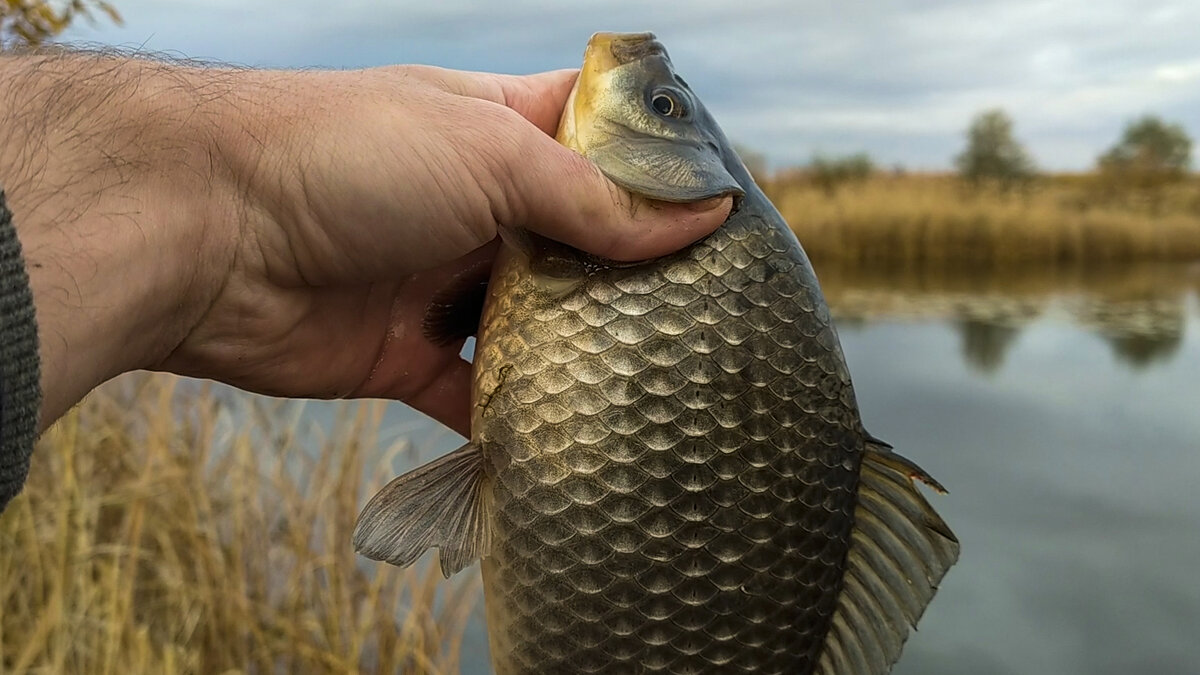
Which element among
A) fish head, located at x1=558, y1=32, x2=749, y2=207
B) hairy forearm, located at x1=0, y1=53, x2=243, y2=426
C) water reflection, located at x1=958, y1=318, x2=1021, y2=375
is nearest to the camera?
hairy forearm, located at x1=0, y1=53, x2=243, y2=426

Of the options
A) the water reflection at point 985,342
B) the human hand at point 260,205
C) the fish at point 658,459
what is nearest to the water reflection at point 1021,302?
the water reflection at point 985,342

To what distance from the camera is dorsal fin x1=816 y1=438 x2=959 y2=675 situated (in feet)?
6.04

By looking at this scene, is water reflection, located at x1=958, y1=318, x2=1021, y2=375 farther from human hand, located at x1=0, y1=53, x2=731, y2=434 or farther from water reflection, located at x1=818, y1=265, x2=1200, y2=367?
human hand, located at x1=0, y1=53, x2=731, y2=434

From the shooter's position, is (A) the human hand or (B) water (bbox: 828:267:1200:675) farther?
(B) water (bbox: 828:267:1200:675)

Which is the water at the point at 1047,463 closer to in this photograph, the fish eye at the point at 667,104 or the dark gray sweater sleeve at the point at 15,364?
the fish eye at the point at 667,104

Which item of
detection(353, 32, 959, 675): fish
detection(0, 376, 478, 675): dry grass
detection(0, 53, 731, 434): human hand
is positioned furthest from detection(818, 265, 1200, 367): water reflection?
detection(0, 53, 731, 434): human hand

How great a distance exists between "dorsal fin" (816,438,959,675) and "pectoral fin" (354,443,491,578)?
0.75 m

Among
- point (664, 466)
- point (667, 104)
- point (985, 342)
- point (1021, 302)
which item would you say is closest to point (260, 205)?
point (667, 104)

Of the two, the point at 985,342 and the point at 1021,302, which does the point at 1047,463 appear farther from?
the point at 1021,302

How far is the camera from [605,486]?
1685mm

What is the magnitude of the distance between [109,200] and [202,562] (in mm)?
2811

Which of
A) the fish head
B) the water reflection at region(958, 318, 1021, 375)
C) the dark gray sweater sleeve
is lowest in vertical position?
the water reflection at region(958, 318, 1021, 375)

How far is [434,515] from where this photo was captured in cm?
175

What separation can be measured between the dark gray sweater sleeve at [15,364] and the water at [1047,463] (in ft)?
13.0
